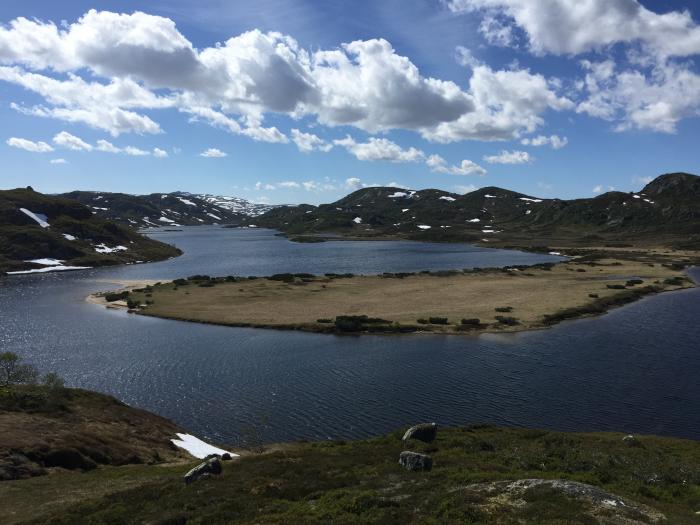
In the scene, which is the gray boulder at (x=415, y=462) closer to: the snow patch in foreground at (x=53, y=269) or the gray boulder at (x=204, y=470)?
the gray boulder at (x=204, y=470)

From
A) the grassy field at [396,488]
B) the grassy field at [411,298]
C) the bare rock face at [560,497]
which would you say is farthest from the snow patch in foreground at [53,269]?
the bare rock face at [560,497]

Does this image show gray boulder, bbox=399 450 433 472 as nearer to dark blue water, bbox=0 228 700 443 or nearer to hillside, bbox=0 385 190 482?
dark blue water, bbox=0 228 700 443

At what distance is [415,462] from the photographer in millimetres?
30188

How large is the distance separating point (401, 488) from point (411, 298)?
88.4 metres

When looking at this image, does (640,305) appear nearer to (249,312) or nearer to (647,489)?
(249,312)

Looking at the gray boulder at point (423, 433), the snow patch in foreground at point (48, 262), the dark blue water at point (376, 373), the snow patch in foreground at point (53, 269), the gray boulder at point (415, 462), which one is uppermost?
the snow patch in foreground at point (48, 262)

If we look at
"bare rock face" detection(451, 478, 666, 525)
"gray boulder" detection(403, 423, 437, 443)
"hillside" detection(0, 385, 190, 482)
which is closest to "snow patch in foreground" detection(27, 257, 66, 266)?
"hillside" detection(0, 385, 190, 482)

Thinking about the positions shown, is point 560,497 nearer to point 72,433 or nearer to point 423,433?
point 423,433

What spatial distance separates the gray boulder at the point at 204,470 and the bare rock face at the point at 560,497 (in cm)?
1511

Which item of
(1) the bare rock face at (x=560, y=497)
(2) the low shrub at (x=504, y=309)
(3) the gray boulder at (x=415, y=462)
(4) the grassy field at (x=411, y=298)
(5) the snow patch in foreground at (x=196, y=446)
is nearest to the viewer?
(1) the bare rock face at (x=560, y=497)

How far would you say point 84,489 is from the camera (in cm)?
2977

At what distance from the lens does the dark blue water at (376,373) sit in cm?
4828

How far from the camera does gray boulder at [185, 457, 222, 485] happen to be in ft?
96.1

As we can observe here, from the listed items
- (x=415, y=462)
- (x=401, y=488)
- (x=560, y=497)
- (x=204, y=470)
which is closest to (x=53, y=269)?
(x=204, y=470)
